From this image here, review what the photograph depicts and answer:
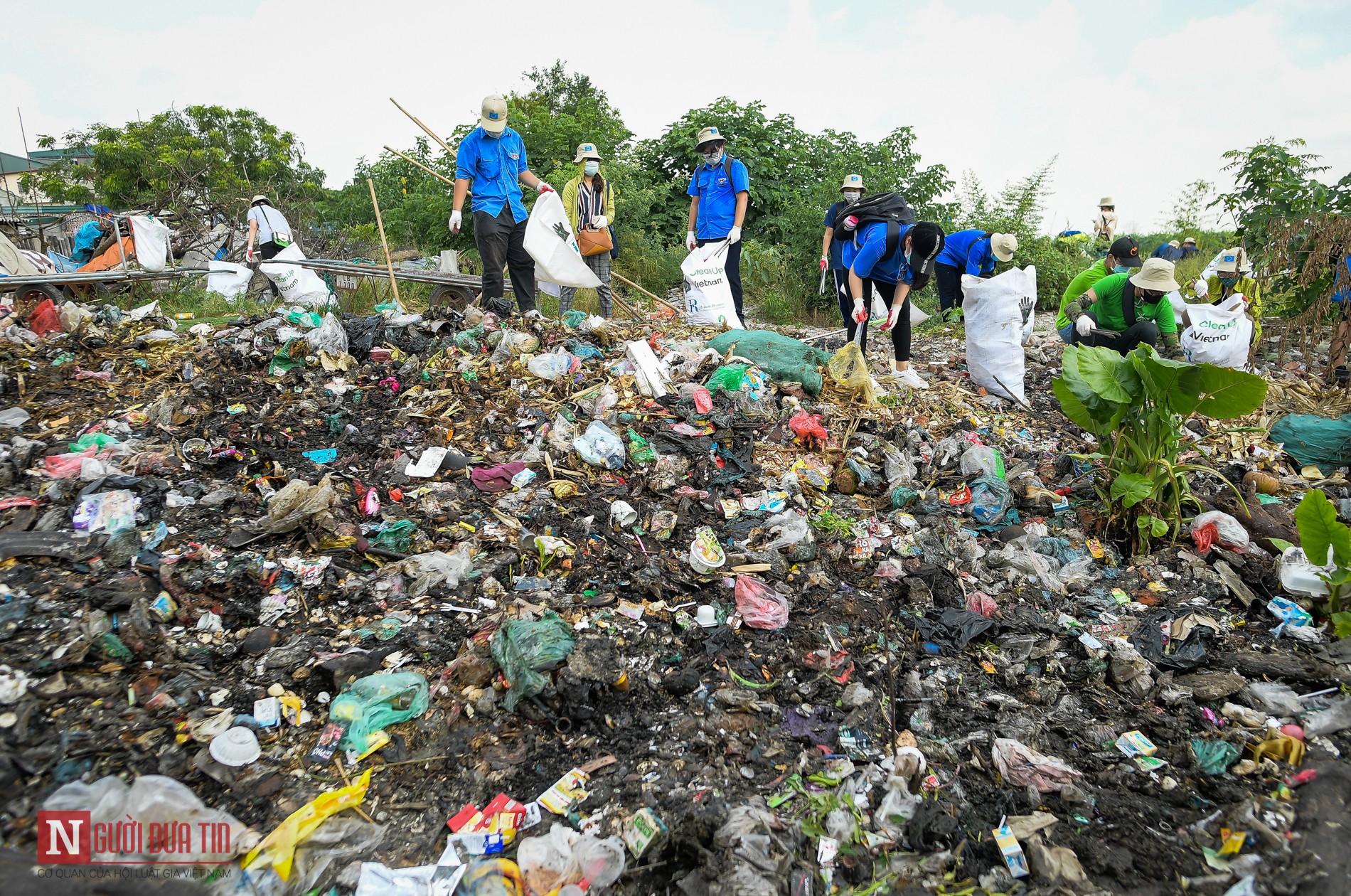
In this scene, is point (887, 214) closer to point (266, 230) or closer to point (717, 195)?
point (717, 195)

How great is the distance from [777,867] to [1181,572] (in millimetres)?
2515

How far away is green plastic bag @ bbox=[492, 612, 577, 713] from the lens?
7.39ft

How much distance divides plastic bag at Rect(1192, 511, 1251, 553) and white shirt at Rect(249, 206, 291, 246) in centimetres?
810

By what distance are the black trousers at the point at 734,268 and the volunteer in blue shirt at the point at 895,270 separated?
38.8 inches

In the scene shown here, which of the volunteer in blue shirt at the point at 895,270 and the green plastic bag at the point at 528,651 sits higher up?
the volunteer in blue shirt at the point at 895,270

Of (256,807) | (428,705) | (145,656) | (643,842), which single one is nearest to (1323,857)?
(643,842)

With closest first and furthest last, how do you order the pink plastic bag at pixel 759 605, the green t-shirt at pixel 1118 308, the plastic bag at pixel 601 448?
the pink plastic bag at pixel 759 605 → the plastic bag at pixel 601 448 → the green t-shirt at pixel 1118 308

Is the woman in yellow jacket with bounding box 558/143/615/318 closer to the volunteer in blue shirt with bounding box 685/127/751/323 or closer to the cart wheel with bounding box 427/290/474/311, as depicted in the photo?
the volunteer in blue shirt with bounding box 685/127/751/323

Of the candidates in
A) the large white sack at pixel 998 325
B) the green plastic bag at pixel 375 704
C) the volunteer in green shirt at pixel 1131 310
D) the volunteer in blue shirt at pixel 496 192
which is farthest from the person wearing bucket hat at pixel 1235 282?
the green plastic bag at pixel 375 704

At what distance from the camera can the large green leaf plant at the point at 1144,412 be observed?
10.00ft

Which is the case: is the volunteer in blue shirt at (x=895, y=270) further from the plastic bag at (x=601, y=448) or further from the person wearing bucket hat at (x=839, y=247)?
the plastic bag at (x=601, y=448)

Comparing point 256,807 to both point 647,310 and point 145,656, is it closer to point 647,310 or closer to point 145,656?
point 145,656

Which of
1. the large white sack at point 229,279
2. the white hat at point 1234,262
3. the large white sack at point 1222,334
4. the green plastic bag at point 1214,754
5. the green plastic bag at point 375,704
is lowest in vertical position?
the green plastic bag at point 1214,754

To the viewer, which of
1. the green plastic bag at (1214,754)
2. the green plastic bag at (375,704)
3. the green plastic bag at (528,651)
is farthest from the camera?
the green plastic bag at (528,651)
